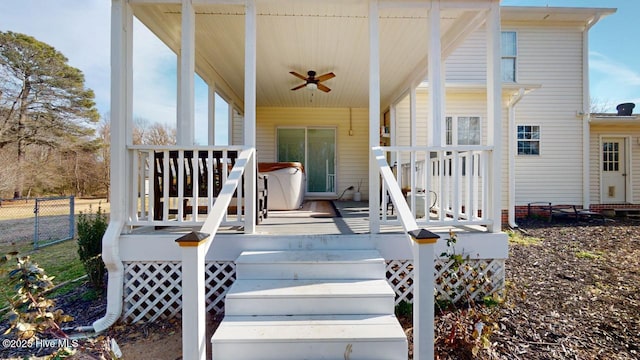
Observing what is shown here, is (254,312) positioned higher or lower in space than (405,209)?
lower

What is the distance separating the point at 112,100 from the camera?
116 inches

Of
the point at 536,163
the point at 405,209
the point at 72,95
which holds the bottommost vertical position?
the point at 405,209

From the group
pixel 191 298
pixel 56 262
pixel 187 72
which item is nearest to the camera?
pixel 191 298

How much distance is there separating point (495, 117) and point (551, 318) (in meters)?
2.08

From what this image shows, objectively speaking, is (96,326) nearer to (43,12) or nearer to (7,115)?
(43,12)

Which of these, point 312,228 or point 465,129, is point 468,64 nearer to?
point 465,129

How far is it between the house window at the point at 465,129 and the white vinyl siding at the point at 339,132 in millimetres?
2140

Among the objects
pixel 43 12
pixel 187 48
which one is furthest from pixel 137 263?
pixel 43 12

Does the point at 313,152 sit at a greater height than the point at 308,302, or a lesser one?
greater

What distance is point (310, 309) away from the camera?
Result: 2.33m

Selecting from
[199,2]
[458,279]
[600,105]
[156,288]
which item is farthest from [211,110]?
[600,105]

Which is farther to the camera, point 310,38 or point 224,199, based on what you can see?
point 310,38

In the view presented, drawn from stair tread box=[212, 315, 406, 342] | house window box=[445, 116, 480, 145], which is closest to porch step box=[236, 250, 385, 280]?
stair tread box=[212, 315, 406, 342]

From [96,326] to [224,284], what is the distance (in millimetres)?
1178
